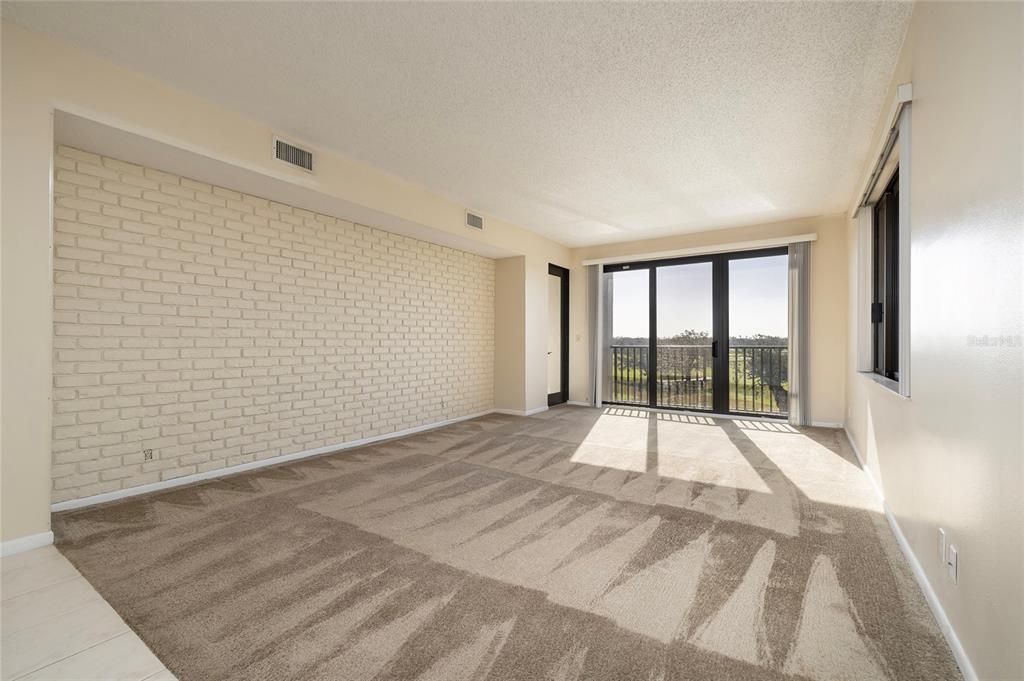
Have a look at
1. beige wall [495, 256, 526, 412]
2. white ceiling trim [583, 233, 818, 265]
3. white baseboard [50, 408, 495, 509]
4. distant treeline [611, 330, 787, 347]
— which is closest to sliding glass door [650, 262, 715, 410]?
distant treeline [611, 330, 787, 347]

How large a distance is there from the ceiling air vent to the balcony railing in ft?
17.2

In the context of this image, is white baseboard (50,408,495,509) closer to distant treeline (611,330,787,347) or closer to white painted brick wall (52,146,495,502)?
white painted brick wall (52,146,495,502)

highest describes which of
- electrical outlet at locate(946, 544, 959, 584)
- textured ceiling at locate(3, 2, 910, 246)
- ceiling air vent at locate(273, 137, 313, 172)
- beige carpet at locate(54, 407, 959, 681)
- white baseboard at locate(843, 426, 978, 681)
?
textured ceiling at locate(3, 2, 910, 246)

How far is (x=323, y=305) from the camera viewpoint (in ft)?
14.1

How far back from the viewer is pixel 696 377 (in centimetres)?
638

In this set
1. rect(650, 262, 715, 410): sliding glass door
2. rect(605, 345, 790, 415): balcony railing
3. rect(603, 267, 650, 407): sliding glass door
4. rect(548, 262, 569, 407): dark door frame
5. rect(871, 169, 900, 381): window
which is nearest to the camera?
rect(871, 169, 900, 381): window

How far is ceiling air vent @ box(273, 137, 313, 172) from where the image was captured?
3372mm

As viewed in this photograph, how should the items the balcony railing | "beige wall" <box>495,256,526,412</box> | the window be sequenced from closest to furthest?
the window
the balcony railing
"beige wall" <box>495,256,526,412</box>

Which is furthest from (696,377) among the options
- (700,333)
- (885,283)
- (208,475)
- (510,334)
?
(208,475)

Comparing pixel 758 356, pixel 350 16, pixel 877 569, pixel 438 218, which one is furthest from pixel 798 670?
pixel 758 356

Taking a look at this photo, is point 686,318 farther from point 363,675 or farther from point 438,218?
point 363,675

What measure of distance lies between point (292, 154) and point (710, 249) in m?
5.35

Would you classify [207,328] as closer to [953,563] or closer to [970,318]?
[970,318]

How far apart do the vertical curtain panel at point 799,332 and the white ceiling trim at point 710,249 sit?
112 millimetres
